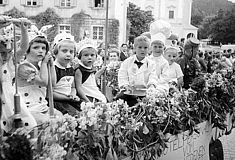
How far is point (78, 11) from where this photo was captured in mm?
26531

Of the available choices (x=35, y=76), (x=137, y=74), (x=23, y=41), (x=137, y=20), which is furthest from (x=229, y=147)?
(x=137, y=20)

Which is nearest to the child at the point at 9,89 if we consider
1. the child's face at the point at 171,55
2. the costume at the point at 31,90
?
the costume at the point at 31,90

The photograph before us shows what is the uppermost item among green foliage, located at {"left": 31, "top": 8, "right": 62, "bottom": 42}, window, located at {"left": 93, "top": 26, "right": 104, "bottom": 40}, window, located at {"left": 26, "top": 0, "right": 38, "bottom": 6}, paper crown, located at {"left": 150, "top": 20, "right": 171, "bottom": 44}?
window, located at {"left": 26, "top": 0, "right": 38, "bottom": 6}

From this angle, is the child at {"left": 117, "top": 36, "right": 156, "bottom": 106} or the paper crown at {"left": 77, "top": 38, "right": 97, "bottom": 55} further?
the child at {"left": 117, "top": 36, "right": 156, "bottom": 106}

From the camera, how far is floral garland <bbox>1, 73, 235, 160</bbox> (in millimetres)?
2180

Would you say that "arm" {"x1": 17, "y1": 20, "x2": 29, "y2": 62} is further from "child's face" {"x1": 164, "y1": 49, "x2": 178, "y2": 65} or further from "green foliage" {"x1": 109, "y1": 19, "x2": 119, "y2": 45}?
"green foliage" {"x1": 109, "y1": 19, "x2": 119, "y2": 45}

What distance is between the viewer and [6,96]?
276 cm

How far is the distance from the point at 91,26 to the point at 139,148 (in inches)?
944

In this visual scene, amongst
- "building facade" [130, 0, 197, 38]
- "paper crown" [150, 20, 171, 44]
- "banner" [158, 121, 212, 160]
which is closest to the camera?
"banner" [158, 121, 212, 160]

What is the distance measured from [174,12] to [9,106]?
149ft

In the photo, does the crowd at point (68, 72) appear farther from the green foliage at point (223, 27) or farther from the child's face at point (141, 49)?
the green foliage at point (223, 27)

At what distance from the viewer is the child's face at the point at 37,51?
338cm

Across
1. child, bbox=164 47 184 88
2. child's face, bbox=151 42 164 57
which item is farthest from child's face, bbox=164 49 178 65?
child's face, bbox=151 42 164 57

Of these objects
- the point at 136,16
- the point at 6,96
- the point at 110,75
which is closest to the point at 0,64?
the point at 6,96
